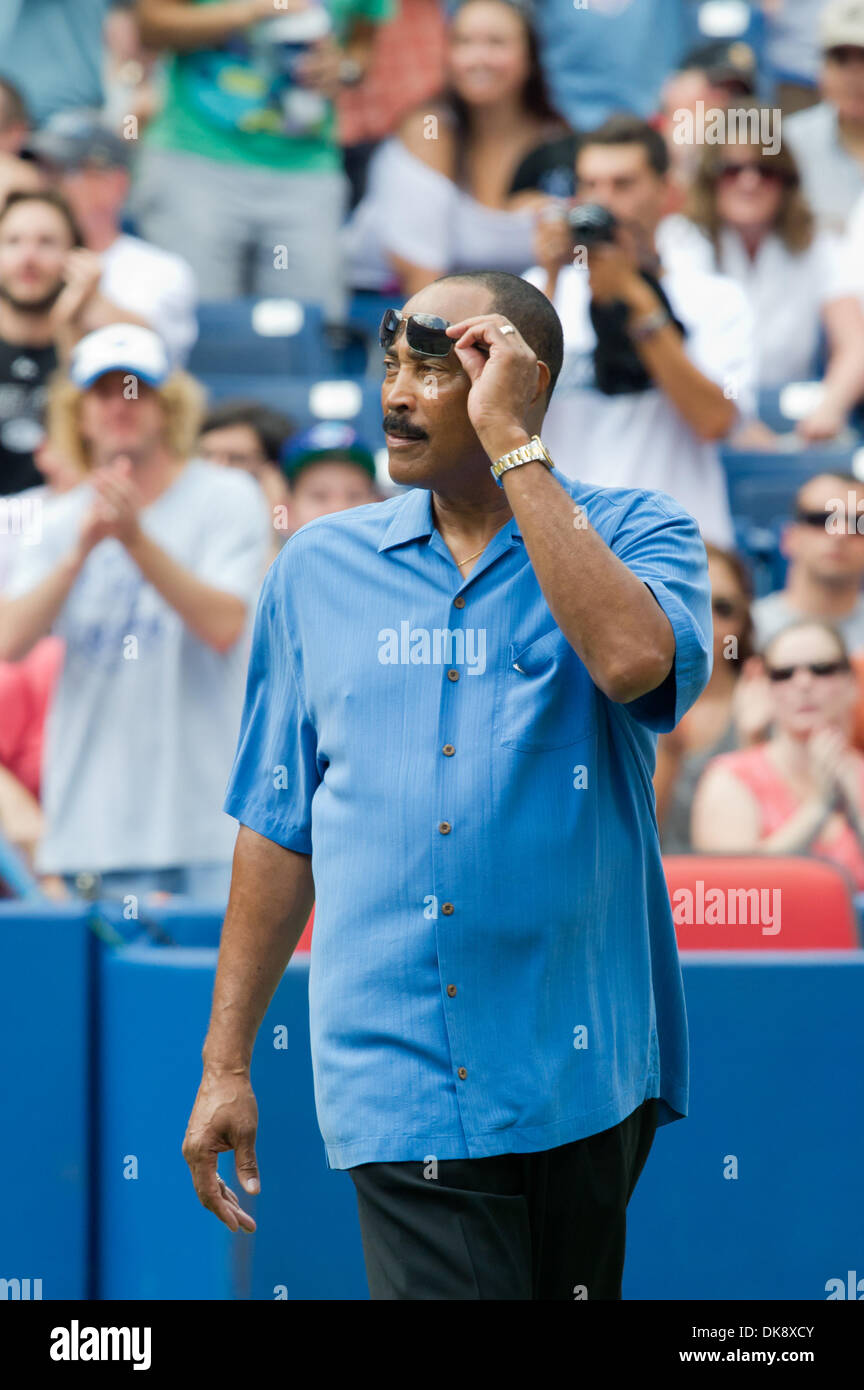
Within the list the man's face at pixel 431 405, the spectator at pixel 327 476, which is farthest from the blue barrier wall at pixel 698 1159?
the spectator at pixel 327 476

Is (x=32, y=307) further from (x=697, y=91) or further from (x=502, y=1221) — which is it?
(x=502, y=1221)

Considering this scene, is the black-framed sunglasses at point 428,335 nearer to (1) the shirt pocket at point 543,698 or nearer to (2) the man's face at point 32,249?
(1) the shirt pocket at point 543,698

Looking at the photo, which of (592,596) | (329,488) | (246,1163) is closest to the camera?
(592,596)

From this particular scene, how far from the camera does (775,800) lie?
4559 millimetres

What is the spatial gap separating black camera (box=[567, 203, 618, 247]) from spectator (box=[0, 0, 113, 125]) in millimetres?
2736

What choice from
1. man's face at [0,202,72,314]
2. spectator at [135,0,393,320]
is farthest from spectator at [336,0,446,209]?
man's face at [0,202,72,314]

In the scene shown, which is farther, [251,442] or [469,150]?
[469,150]

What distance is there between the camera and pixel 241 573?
4711mm

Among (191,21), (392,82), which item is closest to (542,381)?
(191,21)

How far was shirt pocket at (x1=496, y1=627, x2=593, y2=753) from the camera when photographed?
7.22ft

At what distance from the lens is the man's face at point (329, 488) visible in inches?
209

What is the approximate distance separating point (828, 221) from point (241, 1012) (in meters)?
5.13

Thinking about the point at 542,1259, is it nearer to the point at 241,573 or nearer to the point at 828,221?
the point at 241,573

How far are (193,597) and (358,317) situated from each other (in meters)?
2.57
